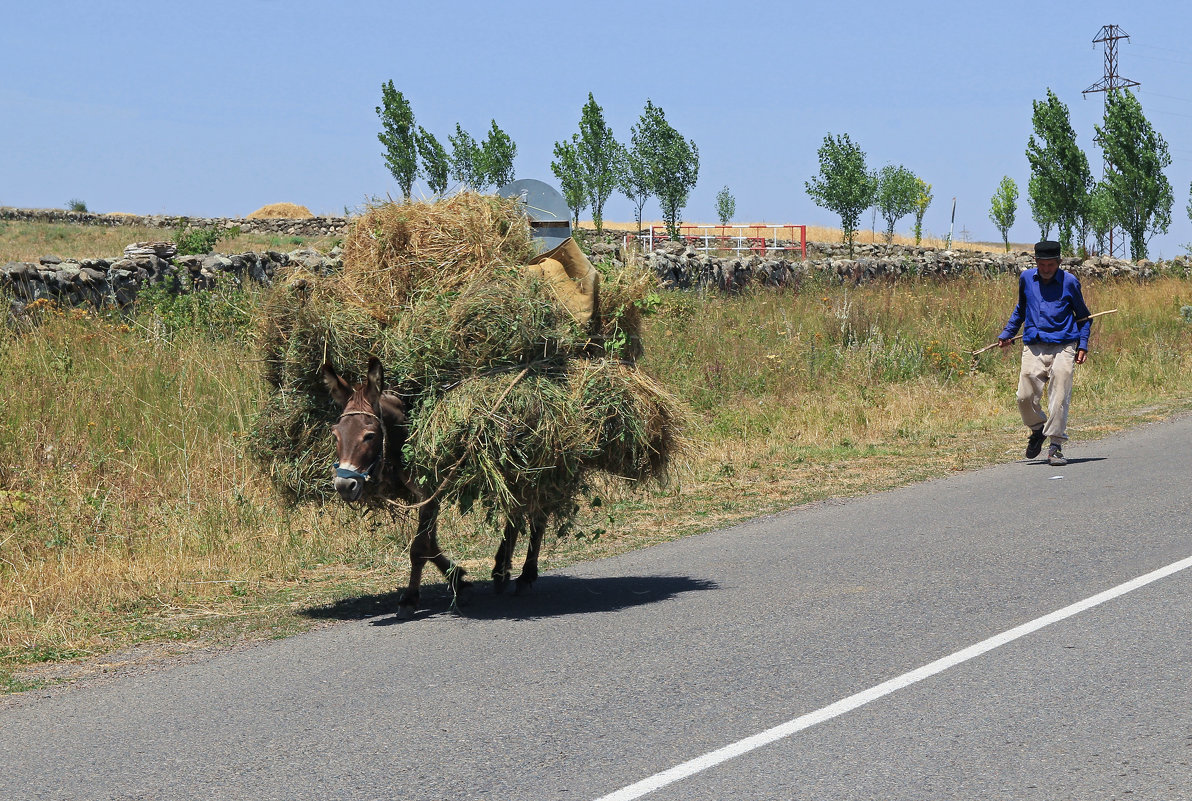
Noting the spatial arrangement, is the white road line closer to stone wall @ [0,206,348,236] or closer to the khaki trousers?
the khaki trousers

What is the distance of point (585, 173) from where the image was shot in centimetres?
5562

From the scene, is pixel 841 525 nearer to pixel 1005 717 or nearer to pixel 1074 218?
pixel 1005 717

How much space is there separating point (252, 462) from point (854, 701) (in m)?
5.09

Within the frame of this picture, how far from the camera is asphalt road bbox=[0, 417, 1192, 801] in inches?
179

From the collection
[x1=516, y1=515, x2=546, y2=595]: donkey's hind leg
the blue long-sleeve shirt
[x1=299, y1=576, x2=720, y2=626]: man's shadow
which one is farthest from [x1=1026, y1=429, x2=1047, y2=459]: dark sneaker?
[x1=516, y1=515, x2=546, y2=595]: donkey's hind leg

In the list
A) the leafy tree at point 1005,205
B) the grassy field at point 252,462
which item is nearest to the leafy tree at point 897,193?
the leafy tree at point 1005,205

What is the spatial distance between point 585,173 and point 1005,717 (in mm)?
51950

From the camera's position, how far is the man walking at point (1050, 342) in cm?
1267

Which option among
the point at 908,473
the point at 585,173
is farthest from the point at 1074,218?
the point at 908,473

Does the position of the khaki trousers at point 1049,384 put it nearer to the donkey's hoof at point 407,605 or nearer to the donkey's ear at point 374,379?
the donkey's hoof at point 407,605

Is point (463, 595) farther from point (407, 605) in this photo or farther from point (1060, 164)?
point (1060, 164)

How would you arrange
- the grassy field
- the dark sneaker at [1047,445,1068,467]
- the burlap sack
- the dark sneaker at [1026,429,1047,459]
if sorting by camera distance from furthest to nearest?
Answer: the dark sneaker at [1026,429,1047,459] < the dark sneaker at [1047,445,1068,467] < the grassy field < the burlap sack

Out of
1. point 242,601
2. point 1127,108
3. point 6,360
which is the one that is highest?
point 1127,108

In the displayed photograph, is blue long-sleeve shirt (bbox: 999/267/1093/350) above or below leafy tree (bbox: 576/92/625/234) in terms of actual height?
below
